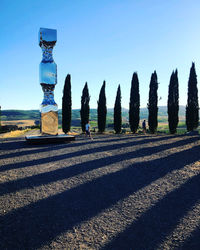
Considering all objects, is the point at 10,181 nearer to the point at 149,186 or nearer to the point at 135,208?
the point at 135,208

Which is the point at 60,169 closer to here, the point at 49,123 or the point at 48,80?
the point at 49,123

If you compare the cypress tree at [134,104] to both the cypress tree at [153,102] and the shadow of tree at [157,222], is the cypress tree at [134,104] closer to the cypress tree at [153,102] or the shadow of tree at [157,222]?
the cypress tree at [153,102]

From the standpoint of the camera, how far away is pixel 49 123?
1298 centimetres

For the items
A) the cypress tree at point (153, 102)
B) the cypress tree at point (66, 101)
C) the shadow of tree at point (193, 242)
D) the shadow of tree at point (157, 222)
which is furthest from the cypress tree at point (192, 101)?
the shadow of tree at point (193, 242)

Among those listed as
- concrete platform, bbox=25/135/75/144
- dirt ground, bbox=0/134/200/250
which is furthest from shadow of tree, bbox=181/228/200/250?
concrete platform, bbox=25/135/75/144

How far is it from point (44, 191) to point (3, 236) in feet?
5.45

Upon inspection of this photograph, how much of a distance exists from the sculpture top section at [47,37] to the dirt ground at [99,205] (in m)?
9.25

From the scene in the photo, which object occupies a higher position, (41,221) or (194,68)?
(194,68)

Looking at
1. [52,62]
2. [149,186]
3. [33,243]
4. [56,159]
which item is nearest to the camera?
[33,243]

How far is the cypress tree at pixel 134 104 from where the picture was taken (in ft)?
81.1

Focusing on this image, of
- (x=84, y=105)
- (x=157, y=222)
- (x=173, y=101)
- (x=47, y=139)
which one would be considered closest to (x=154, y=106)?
(x=173, y=101)

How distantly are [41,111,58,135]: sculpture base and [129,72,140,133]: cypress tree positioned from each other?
46.2 feet

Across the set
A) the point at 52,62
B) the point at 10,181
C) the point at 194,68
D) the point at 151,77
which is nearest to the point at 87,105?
the point at 151,77

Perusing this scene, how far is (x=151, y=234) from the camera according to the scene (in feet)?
10.1
